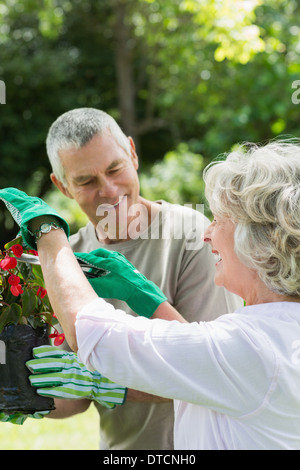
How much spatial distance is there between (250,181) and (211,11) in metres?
6.72

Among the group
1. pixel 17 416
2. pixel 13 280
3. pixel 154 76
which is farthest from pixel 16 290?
pixel 154 76

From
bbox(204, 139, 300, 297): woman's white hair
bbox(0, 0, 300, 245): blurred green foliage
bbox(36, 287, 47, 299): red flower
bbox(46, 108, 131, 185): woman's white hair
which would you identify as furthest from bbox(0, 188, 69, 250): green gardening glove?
bbox(0, 0, 300, 245): blurred green foliage

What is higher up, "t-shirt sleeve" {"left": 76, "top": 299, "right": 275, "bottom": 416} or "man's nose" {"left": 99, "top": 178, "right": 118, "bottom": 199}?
"man's nose" {"left": 99, "top": 178, "right": 118, "bottom": 199}

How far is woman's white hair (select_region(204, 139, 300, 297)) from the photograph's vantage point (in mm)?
1338

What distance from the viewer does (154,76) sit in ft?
48.6

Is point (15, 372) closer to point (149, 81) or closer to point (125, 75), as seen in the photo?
point (125, 75)

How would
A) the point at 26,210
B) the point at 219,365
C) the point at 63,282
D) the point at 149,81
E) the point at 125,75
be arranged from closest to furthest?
the point at 219,365 → the point at 63,282 → the point at 26,210 → the point at 125,75 → the point at 149,81

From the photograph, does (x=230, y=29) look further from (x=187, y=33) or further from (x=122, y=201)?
(x=122, y=201)

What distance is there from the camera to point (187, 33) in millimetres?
11102

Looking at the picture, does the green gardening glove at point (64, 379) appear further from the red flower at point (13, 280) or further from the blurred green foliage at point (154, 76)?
the blurred green foliage at point (154, 76)

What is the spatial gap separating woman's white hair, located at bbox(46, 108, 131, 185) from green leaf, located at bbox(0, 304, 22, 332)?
31.9 inches

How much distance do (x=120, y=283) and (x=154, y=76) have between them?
13.7 meters

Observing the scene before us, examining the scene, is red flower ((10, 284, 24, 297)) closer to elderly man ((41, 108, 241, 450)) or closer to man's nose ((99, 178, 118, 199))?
elderly man ((41, 108, 241, 450))

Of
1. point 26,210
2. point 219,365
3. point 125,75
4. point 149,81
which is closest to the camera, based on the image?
point 219,365
